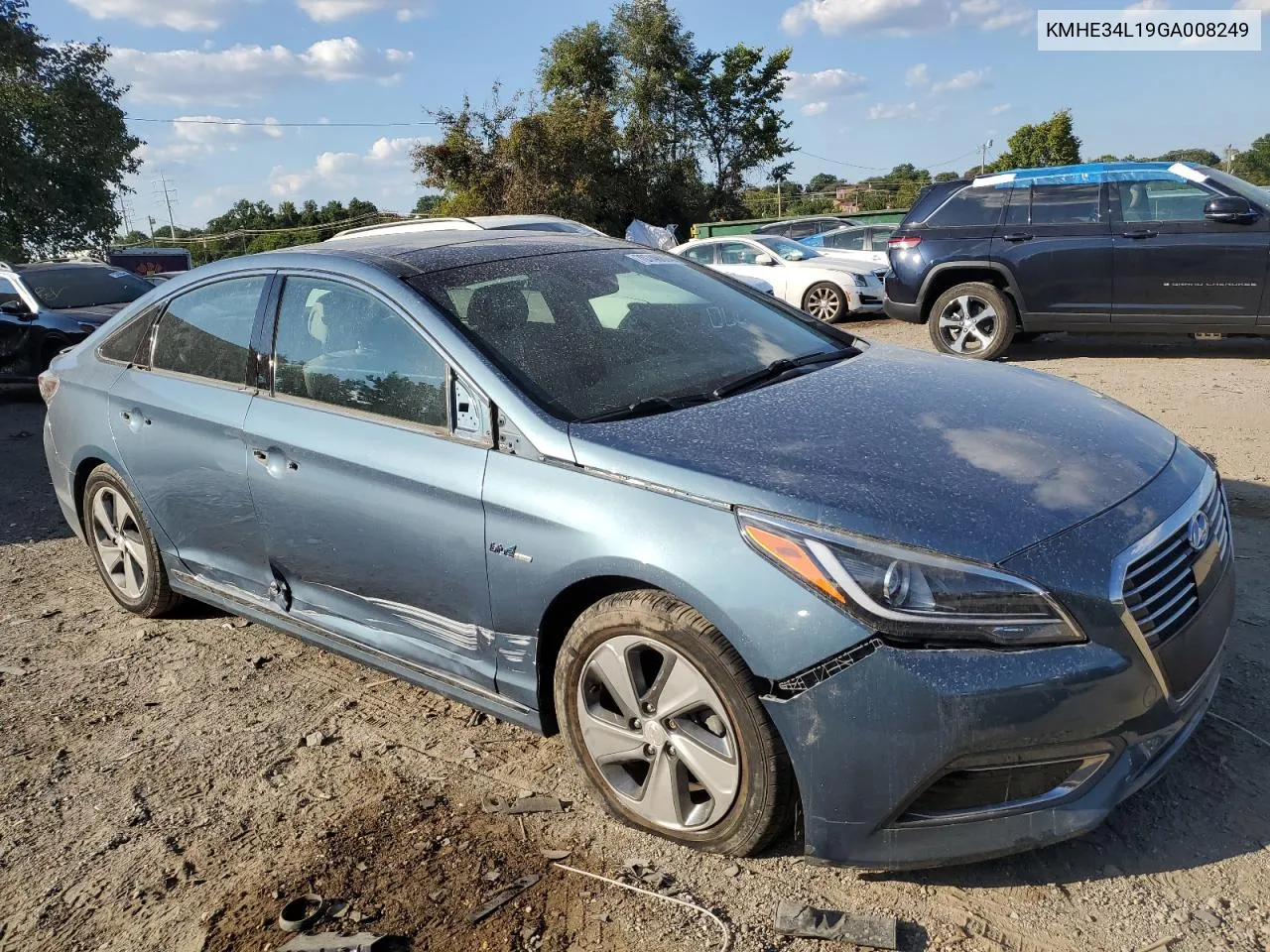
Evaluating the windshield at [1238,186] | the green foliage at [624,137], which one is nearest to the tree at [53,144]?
the green foliage at [624,137]

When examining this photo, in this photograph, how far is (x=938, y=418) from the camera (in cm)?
293

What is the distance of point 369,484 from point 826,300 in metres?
11.8

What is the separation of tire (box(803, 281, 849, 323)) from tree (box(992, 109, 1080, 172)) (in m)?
40.5

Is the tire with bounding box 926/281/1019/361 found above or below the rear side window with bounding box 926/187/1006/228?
below

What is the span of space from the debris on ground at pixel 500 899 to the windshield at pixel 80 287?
997 cm

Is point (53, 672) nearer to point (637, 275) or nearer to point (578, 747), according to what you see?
point (578, 747)

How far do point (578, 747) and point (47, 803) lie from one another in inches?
71.4

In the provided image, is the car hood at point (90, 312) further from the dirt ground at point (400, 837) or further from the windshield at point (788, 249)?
the windshield at point (788, 249)

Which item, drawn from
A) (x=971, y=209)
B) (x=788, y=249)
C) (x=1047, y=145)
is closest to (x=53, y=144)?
(x=788, y=249)

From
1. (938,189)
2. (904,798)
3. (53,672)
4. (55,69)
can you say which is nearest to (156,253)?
(55,69)

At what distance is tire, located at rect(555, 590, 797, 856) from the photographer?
244 centimetres

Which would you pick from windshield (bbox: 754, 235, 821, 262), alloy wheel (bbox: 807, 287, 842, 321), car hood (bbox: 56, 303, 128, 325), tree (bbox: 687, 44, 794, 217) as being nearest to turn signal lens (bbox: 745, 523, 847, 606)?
car hood (bbox: 56, 303, 128, 325)

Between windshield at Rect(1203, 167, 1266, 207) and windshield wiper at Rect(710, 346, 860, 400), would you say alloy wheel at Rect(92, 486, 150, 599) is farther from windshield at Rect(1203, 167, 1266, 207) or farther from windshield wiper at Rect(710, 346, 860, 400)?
windshield at Rect(1203, 167, 1266, 207)

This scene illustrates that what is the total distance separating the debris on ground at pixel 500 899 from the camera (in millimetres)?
2535
